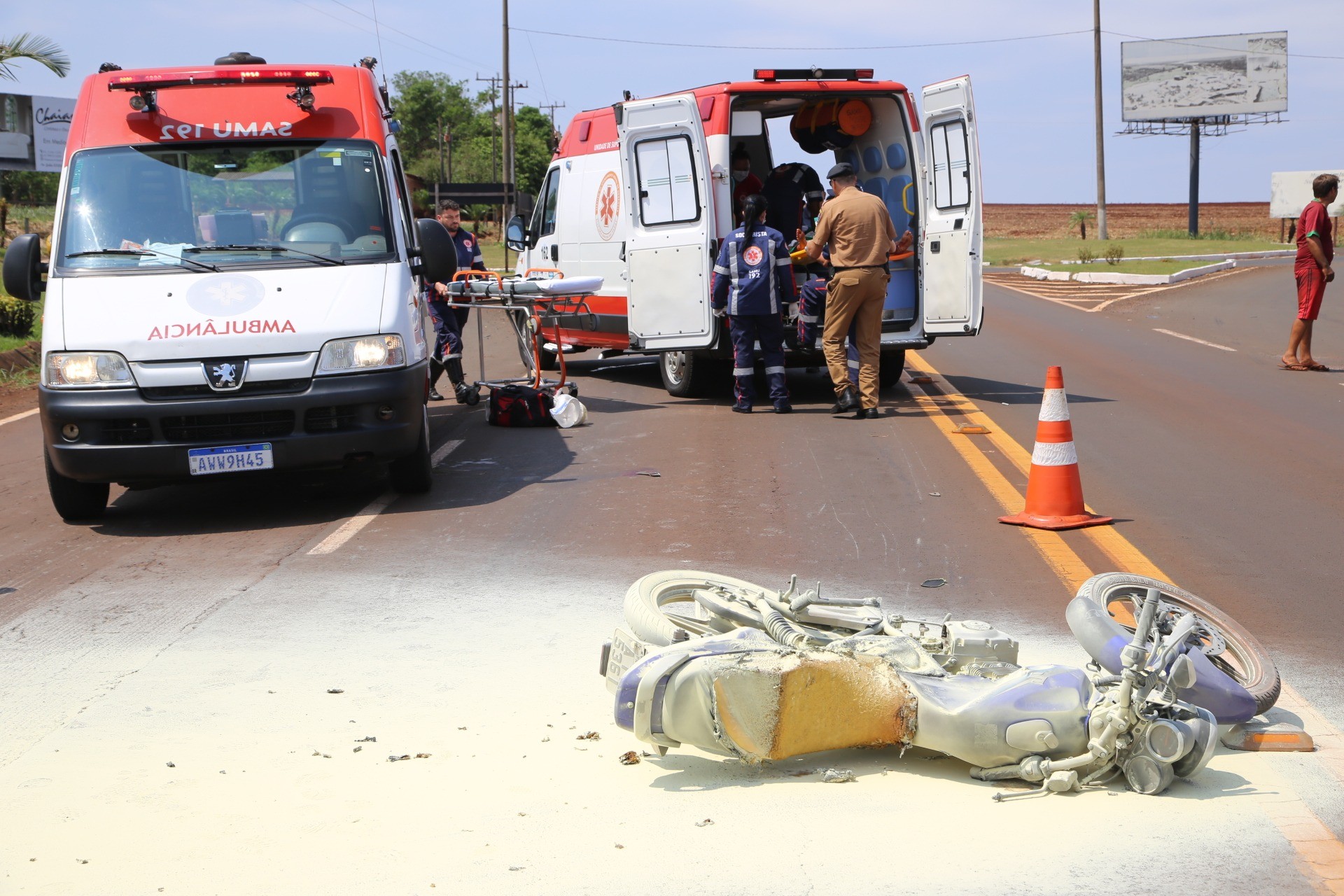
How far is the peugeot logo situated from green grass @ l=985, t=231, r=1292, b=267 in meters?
36.4

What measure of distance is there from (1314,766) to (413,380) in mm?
5542

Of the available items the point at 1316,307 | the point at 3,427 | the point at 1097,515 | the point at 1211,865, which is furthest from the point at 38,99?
the point at 1211,865

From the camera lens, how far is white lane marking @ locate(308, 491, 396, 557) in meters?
7.23

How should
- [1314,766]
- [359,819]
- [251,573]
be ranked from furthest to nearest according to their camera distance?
[251,573], [1314,766], [359,819]

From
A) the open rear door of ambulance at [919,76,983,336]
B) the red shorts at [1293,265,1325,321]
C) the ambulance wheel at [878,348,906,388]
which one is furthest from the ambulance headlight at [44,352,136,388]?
the red shorts at [1293,265,1325,321]

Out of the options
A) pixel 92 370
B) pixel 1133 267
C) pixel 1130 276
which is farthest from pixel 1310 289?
pixel 1133 267

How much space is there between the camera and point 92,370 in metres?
7.60

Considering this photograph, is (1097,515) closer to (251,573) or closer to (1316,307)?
(251,573)

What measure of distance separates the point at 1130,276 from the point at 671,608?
1083 inches

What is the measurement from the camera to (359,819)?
375 centimetres

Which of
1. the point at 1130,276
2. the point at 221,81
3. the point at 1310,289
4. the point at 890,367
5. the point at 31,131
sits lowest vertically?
the point at 890,367

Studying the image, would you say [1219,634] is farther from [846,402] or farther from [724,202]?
[724,202]

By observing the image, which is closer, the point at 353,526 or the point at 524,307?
the point at 353,526

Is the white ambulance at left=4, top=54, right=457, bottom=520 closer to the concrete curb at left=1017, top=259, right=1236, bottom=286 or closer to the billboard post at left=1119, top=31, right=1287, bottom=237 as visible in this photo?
the concrete curb at left=1017, top=259, right=1236, bottom=286
